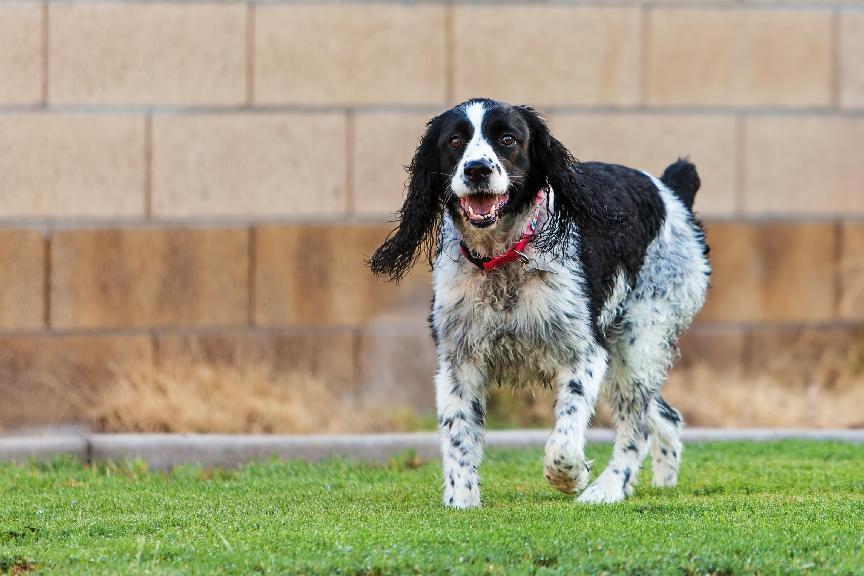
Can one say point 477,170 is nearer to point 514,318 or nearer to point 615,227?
point 514,318

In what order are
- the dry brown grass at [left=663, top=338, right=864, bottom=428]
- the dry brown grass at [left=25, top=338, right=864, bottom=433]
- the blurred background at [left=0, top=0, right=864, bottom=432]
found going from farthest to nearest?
the dry brown grass at [left=663, top=338, right=864, bottom=428] < the blurred background at [left=0, top=0, right=864, bottom=432] < the dry brown grass at [left=25, top=338, right=864, bottom=433]

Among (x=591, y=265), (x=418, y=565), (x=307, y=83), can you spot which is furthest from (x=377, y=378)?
(x=418, y=565)

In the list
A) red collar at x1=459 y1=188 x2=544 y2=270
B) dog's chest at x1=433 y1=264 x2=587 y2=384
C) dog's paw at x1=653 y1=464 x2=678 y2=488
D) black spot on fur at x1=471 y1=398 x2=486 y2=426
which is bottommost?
dog's paw at x1=653 y1=464 x2=678 y2=488

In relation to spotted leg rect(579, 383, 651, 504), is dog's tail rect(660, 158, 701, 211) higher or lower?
higher

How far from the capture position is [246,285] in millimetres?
11305

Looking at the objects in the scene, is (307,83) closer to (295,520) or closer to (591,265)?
(591,265)

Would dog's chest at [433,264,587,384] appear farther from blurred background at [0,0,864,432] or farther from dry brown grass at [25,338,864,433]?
blurred background at [0,0,864,432]

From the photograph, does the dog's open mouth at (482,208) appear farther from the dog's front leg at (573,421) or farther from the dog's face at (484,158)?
the dog's front leg at (573,421)

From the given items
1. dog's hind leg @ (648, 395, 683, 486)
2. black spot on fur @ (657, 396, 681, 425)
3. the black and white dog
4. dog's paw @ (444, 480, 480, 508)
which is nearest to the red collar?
the black and white dog

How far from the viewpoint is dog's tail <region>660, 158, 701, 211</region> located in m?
9.14

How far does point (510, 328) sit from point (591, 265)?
1.94ft

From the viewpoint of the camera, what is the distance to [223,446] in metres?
9.71

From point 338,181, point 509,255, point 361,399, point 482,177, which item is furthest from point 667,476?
point 338,181

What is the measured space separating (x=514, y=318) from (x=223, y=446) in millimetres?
2790
